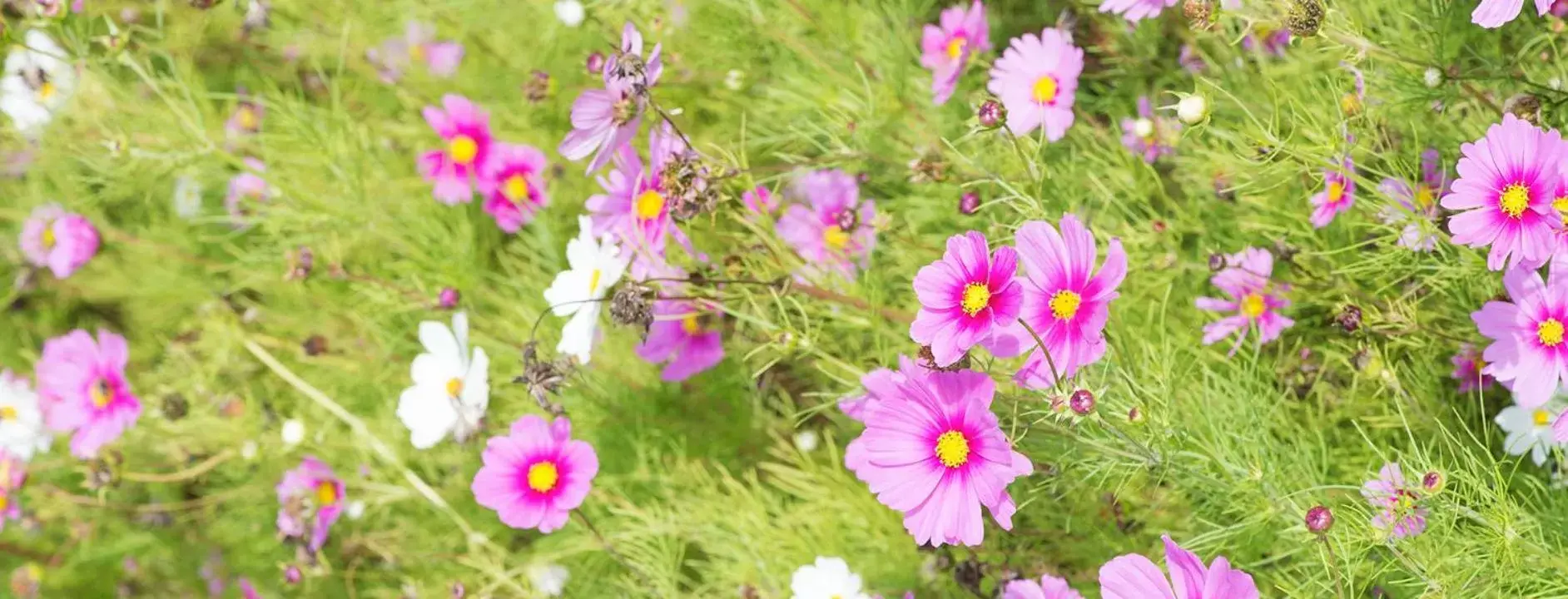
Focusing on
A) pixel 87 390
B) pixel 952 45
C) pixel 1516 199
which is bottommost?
pixel 87 390

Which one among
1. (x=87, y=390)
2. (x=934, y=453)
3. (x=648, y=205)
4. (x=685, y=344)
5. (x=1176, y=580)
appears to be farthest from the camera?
(x=87, y=390)

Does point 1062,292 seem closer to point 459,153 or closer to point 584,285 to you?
point 584,285

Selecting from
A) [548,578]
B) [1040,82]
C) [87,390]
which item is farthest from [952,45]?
[87,390]

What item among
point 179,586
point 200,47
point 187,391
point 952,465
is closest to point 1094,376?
point 952,465

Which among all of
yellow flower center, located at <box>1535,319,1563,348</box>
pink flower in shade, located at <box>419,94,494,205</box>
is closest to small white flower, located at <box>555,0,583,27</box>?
pink flower in shade, located at <box>419,94,494,205</box>

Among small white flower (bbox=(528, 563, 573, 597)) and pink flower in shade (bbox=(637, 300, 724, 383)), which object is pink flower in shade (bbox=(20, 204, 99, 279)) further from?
pink flower in shade (bbox=(637, 300, 724, 383))

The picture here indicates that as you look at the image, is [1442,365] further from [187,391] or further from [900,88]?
[187,391]
